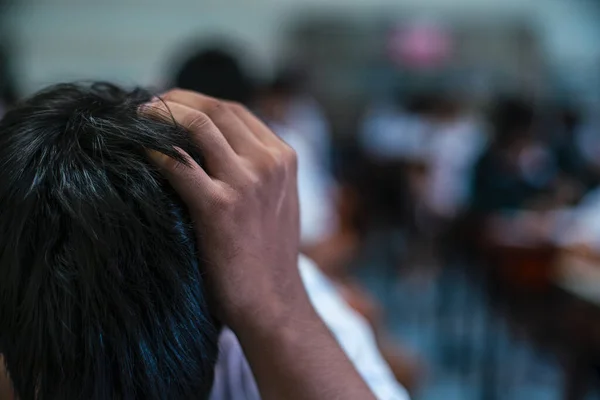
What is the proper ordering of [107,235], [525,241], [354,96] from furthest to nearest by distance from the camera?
[354,96] → [525,241] → [107,235]

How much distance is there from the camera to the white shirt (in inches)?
23.0

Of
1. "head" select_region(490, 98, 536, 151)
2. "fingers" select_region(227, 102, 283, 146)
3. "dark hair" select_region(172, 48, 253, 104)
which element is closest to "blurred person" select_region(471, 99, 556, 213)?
"head" select_region(490, 98, 536, 151)

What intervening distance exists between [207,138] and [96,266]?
0.40 ft

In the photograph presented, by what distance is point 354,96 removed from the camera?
7.32m

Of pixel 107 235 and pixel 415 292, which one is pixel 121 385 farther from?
pixel 415 292

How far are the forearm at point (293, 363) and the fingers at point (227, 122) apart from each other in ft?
0.46

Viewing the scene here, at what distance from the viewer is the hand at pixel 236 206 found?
46 cm

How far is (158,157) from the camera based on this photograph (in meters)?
0.45

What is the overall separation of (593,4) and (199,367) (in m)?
8.37

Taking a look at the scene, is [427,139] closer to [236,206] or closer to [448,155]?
[448,155]

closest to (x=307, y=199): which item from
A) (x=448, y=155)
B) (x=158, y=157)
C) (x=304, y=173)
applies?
(x=304, y=173)

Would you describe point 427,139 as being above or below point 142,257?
below

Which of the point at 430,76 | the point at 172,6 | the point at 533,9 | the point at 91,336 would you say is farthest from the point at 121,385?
the point at 533,9

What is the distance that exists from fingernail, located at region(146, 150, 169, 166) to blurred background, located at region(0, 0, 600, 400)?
0.24 meters
